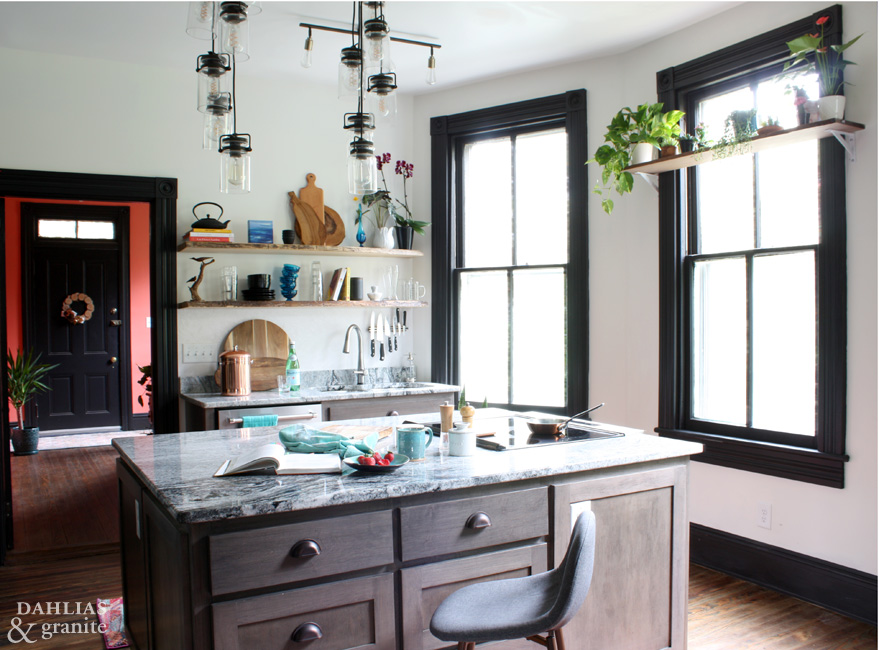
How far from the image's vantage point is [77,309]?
311 inches

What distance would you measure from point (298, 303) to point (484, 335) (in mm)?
1293

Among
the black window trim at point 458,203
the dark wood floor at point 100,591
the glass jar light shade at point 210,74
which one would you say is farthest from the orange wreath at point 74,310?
the glass jar light shade at point 210,74

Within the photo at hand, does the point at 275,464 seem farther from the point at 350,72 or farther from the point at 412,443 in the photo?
the point at 350,72

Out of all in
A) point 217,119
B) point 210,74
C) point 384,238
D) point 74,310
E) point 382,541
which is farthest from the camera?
point 74,310

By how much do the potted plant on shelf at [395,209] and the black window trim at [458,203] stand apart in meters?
0.17

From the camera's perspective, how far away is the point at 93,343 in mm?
7953

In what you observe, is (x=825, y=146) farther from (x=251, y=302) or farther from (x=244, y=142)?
(x=251, y=302)

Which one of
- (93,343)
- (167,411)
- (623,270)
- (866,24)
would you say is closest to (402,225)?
(623,270)

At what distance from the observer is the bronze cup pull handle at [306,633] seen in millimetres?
1771

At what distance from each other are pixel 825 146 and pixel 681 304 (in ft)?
3.58

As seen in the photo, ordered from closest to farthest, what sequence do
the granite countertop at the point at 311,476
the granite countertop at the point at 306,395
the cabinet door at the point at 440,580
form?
the granite countertop at the point at 311,476, the cabinet door at the point at 440,580, the granite countertop at the point at 306,395

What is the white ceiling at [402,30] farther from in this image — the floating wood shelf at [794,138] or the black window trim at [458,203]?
the floating wood shelf at [794,138]

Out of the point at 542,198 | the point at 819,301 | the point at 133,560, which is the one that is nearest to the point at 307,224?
the point at 542,198

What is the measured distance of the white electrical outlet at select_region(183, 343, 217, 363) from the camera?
4.51 metres
